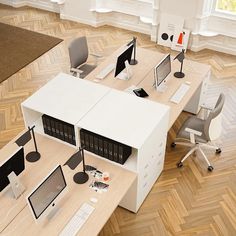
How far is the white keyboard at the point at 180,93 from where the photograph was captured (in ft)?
16.2

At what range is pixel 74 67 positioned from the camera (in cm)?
588

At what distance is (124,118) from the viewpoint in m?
3.96

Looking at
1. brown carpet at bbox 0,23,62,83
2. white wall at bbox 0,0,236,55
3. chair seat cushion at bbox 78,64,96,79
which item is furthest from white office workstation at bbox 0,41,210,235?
white wall at bbox 0,0,236,55

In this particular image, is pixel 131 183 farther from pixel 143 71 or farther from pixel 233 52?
pixel 233 52

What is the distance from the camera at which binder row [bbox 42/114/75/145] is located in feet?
13.2

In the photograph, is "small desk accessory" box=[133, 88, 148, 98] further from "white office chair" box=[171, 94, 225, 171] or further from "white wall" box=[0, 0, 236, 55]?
"white wall" box=[0, 0, 236, 55]

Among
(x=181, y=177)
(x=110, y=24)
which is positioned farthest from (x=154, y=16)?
(x=181, y=177)

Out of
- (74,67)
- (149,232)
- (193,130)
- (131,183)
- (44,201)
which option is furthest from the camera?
(74,67)

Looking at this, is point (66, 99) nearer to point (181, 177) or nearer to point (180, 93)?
point (180, 93)

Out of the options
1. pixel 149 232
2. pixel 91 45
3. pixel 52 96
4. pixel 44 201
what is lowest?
pixel 149 232

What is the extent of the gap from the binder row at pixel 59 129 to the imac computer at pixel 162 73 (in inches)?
58.8

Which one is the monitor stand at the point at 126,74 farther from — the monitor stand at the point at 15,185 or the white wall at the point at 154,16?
the white wall at the point at 154,16

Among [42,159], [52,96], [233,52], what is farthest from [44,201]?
[233,52]

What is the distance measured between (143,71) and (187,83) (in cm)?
71
